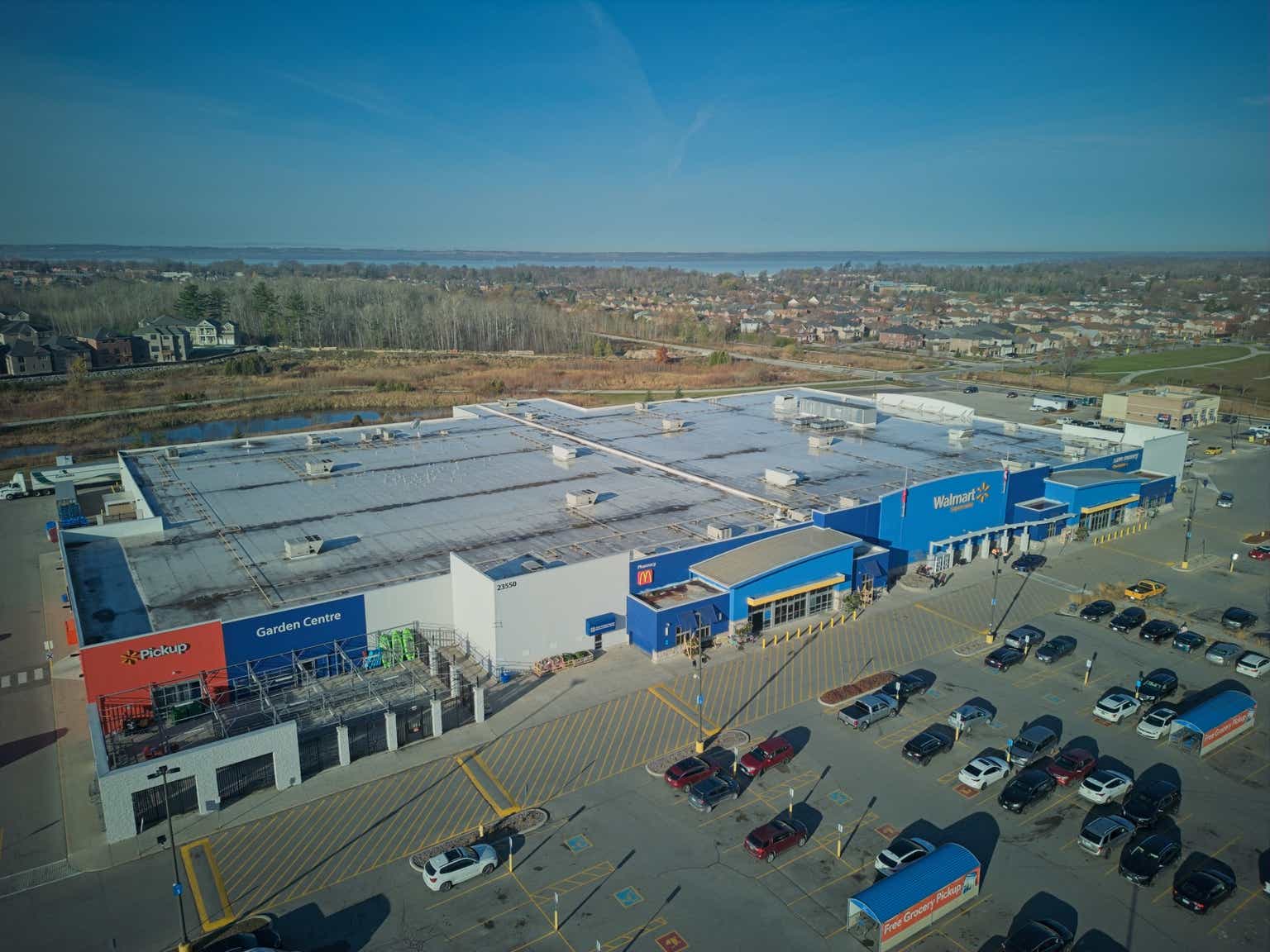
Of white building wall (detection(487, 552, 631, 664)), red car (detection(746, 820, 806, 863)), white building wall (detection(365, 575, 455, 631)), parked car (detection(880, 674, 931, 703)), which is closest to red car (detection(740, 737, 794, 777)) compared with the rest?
red car (detection(746, 820, 806, 863))

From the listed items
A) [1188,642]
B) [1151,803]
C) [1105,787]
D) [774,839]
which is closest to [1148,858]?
[1151,803]

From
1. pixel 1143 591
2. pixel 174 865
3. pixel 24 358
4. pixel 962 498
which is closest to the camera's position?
pixel 174 865

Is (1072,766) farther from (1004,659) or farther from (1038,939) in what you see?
(1038,939)

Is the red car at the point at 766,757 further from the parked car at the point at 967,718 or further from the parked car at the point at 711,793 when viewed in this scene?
the parked car at the point at 967,718

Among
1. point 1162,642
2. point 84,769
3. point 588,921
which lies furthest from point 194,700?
point 1162,642

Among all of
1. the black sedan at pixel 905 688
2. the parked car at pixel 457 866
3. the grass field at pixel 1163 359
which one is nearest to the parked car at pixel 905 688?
the black sedan at pixel 905 688

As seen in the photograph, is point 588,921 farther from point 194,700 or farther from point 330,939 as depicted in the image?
point 194,700
